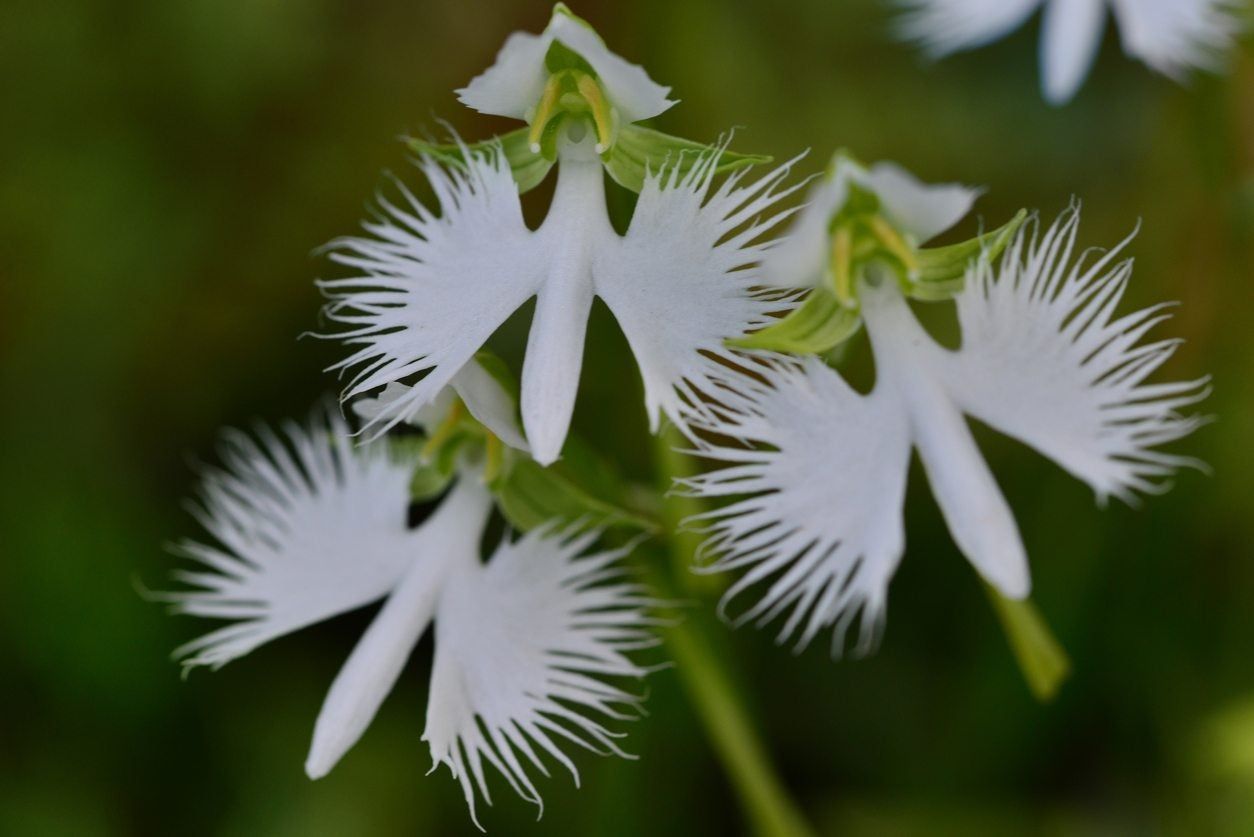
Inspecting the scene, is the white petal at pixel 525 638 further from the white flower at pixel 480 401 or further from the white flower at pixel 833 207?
the white flower at pixel 833 207

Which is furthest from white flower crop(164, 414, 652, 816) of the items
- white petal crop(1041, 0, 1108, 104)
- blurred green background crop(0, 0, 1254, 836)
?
white petal crop(1041, 0, 1108, 104)

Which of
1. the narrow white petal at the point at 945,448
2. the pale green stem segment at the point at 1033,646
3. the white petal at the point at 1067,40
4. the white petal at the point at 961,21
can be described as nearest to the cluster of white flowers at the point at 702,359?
the narrow white petal at the point at 945,448

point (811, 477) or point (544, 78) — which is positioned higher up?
point (544, 78)

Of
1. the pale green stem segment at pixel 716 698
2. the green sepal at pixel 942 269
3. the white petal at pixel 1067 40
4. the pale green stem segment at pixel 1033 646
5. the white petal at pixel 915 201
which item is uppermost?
the white petal at pixel 1067 40

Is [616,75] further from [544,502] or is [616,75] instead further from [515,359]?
[515,359]

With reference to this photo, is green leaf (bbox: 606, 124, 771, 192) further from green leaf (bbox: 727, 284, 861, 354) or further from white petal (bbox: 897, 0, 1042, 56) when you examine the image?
white petal (bbox: 897, 0, 1042, 56)

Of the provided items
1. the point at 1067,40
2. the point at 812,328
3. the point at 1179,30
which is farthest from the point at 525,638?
the point at 1179,30
